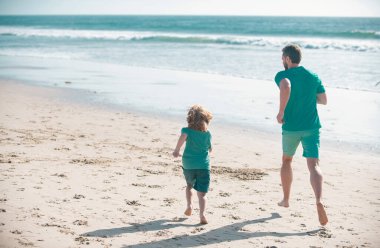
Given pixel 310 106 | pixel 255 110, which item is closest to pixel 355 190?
pixel 310 106

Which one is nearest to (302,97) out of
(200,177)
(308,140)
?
(308,140)

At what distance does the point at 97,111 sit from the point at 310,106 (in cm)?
691

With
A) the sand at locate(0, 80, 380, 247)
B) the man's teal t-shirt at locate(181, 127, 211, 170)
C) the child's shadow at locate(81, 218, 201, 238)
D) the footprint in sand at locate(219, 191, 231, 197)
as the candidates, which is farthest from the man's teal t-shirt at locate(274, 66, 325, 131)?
the child's shadow at locate(81, 218, 201, 238)

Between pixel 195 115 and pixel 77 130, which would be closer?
pixel 195 115

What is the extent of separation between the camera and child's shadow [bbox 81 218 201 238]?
4.42 metres

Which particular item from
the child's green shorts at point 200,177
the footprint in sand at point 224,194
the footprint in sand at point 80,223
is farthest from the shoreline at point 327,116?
the footprint in sand at point 80,223

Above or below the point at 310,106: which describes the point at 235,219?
below

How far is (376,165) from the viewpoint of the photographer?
7184 millimetres

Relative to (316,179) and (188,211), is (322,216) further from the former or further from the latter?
(188,211)

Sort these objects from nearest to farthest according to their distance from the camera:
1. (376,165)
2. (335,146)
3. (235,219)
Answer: (235,219), (376,165), (335,146)

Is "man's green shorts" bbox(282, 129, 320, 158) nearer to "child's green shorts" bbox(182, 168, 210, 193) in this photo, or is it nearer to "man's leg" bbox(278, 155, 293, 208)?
"man's leg" bbox(278, 155, 293, 208)

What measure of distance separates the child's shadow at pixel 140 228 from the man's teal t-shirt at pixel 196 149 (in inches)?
23.5

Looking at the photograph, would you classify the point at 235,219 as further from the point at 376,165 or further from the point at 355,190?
the point at 376,165

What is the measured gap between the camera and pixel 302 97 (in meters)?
4.84
